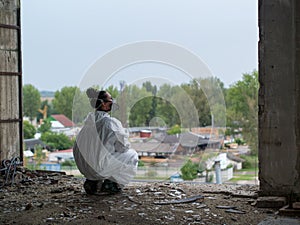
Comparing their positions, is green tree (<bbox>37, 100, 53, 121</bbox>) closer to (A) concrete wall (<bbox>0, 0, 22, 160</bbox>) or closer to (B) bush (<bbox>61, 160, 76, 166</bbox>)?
(B) bush (<bbox>61, 160, 76, 166</bbox>)

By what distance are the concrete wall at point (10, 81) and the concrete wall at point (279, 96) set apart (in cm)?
416

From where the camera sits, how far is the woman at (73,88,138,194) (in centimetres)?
549

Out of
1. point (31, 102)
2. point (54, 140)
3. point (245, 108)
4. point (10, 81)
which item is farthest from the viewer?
point (31, 102)

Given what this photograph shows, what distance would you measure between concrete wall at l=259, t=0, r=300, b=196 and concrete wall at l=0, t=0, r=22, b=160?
4156 millimetres

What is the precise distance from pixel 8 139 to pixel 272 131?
430 cm

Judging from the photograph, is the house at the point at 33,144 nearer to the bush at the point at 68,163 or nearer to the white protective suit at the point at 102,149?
the bush at the point at 68,163

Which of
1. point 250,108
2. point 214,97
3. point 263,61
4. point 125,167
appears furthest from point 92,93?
point 250,108

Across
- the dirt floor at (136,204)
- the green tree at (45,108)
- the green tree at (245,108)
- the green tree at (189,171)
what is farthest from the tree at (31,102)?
the dirt floor at (136,204)

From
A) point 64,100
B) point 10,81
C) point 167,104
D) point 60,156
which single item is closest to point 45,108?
point 64,100

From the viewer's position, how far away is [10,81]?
7.43 m

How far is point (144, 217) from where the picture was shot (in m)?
4.50

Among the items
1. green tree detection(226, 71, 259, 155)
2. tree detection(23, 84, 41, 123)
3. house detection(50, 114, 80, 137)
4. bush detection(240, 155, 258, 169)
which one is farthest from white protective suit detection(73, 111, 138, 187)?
tree detection(23, 84, 41, 123)

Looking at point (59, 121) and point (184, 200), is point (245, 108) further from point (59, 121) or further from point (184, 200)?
point (184, 200)

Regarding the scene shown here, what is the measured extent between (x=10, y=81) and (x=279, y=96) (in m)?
4.38
